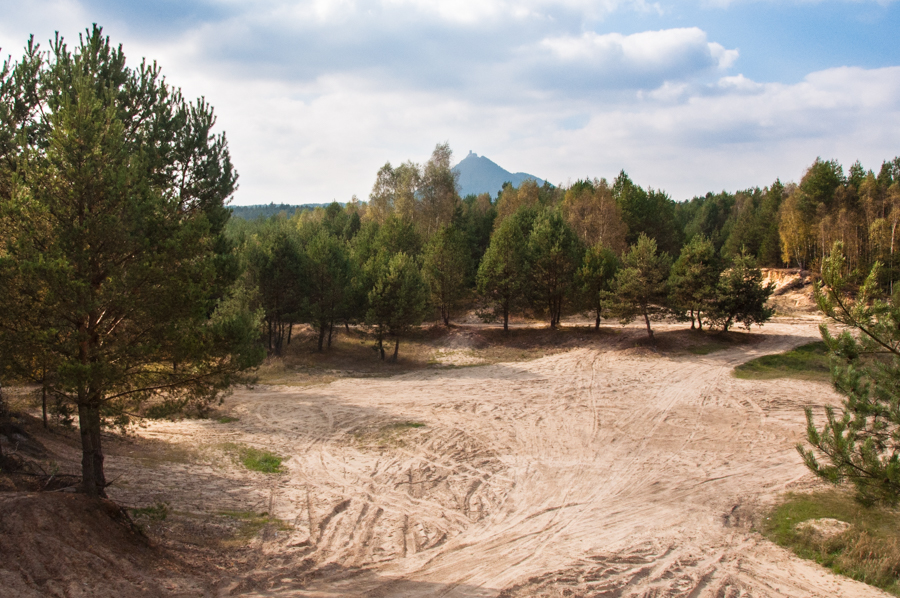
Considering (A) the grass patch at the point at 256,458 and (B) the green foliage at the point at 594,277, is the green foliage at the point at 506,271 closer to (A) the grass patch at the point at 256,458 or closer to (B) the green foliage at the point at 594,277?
(B) the green foliage at the point at 594,277

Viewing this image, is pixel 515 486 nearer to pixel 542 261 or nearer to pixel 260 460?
pixel 260 460

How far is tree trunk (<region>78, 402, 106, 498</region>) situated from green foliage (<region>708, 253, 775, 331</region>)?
35189 mm

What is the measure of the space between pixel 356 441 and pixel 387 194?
56288mm

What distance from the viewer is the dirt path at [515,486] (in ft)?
33.6

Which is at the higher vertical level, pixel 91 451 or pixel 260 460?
pixel 91 451

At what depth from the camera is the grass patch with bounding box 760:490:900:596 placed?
10562mm

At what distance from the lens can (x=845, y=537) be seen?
11.7 metres

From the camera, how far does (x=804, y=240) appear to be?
61438mm

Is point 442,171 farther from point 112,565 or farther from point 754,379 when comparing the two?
point 112,565

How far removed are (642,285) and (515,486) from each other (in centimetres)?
2382

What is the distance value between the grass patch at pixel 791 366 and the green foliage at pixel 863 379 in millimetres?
19685

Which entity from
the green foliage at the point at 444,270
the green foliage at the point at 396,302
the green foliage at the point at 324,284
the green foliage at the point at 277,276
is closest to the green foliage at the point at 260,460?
the green foliage at the point at 396,302

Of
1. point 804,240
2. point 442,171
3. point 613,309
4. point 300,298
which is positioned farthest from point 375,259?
point 804,240

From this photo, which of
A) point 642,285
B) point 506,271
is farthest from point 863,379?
point 506,271
